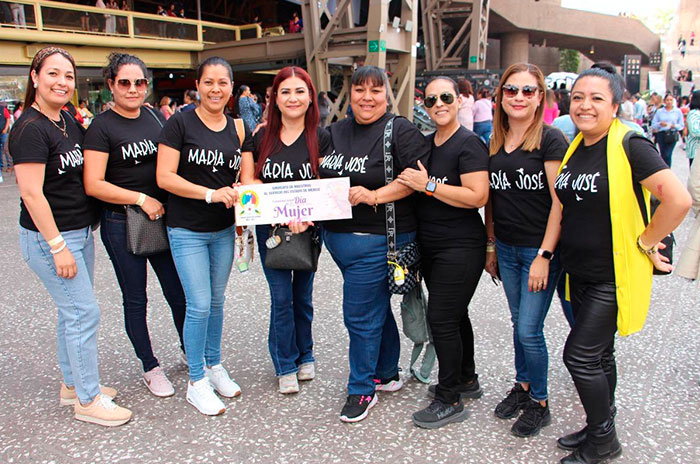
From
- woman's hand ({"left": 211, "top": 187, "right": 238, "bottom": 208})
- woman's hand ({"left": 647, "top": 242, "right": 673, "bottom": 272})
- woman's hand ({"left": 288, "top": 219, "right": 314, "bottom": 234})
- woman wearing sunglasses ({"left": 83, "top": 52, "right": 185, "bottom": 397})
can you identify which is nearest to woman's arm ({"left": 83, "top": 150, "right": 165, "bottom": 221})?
woman wearing sunglasses ({"left": 83, "top": 52, "right": 185, "bottom": 397})

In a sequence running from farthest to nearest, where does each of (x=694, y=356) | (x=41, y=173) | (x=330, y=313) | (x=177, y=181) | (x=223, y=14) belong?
(x=223, y=14) → (x=330, y=313) → (x=694, y=356) → (x=177, y=181) → (x=41, y=173)

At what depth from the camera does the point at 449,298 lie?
294 centimetres

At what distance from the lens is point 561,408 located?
10.5 feet

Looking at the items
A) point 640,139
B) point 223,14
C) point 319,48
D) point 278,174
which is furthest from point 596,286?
point 223,14

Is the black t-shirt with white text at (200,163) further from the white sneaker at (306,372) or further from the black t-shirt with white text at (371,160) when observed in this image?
the white sneaker at (306,372)

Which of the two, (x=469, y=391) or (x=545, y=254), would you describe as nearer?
(x=545, y=254)

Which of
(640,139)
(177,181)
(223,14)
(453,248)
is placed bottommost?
(453,248)

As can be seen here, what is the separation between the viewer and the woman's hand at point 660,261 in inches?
99.0

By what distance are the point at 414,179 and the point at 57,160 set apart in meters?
1.88

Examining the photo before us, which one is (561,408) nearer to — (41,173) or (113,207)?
(113,207)

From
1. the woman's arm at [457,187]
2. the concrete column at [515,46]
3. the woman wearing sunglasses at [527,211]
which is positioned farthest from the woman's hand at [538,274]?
the concrete column at [515,46]

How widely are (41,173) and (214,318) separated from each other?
130cm

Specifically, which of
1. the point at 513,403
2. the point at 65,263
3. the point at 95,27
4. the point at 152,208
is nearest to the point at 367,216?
the point at 152,208

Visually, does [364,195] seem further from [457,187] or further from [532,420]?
[532,420]
